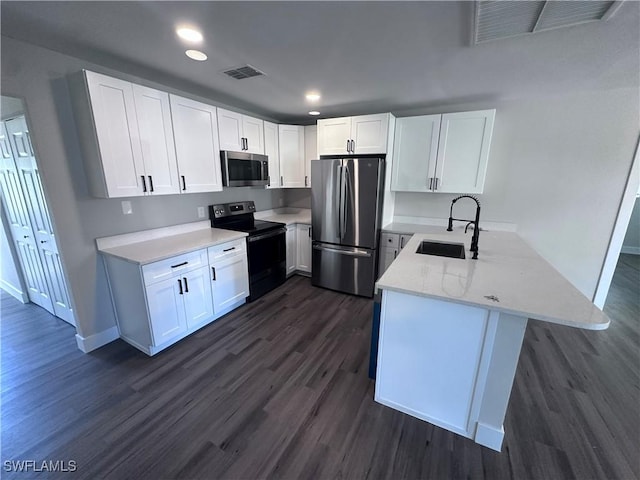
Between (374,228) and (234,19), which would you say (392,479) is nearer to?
(374,228)

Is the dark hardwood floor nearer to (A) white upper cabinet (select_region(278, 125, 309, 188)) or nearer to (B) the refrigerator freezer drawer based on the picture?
(B) the refrigerator freezer drawer

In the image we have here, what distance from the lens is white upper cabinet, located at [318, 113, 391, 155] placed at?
321 cm

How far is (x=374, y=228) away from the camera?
3248 millimetres

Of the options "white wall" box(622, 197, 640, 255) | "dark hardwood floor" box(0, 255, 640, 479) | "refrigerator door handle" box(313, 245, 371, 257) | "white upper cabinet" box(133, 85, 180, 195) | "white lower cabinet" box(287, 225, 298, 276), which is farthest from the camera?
"white wall" box(622, 197, 640, 255)

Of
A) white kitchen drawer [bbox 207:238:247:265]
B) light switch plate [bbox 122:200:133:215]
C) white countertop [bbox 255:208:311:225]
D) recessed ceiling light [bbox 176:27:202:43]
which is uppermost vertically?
recessed ceiling light [bbox 176:27:202:43]

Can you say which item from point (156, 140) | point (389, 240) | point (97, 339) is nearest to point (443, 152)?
point (389, 240)

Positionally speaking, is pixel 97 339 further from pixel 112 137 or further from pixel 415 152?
pixel 415 152

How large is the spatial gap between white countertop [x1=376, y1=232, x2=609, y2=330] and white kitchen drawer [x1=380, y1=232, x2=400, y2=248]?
1.05 metres

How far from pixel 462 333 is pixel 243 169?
2.96m

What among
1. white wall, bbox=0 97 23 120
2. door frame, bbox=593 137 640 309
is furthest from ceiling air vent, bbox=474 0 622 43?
white wall, bbox=0 97 23 120

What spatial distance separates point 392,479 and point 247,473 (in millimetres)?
800

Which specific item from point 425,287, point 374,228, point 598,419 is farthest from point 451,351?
point 374,228

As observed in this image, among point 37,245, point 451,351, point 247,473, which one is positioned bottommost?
point 247,473

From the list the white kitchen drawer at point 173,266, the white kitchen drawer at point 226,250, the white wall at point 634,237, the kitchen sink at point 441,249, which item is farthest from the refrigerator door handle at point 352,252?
the white wall at point 634,237
